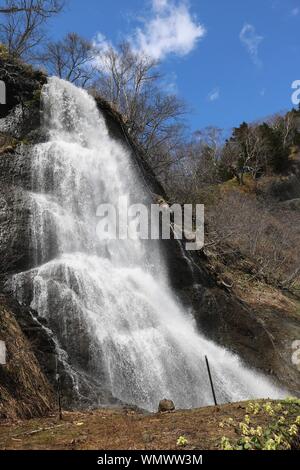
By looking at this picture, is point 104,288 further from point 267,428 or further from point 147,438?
point 267,428

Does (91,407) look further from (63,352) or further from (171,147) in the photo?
(171,147)

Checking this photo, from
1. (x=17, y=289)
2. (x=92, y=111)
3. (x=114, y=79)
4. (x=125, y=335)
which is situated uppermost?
(x=114, y=79)

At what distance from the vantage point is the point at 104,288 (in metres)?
12.2

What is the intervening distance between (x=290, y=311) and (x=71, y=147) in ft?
35.7

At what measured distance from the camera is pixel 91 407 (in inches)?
327

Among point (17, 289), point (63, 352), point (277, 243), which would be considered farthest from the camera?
point (277, 243)

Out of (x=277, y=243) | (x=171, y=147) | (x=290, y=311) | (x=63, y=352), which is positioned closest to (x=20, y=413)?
(x=63, y=352)

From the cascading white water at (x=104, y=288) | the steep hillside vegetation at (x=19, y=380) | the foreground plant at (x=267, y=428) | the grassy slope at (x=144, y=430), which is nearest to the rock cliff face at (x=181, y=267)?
the cascading white water at (x=104, y=288)

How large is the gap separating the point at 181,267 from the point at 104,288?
511cm

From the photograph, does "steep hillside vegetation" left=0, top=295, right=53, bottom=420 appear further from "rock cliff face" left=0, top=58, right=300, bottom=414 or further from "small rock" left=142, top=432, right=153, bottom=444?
"rock cliff face" left=0, top=58, right=300, bottom=414

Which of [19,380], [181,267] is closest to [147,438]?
[19,380]

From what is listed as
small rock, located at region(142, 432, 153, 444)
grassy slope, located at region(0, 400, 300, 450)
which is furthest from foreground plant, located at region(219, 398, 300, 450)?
small rock, located at region(142, 432, 153, 444)

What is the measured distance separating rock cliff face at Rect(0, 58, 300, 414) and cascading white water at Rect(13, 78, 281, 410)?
1.45ft

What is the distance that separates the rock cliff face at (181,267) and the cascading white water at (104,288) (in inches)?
17.4
